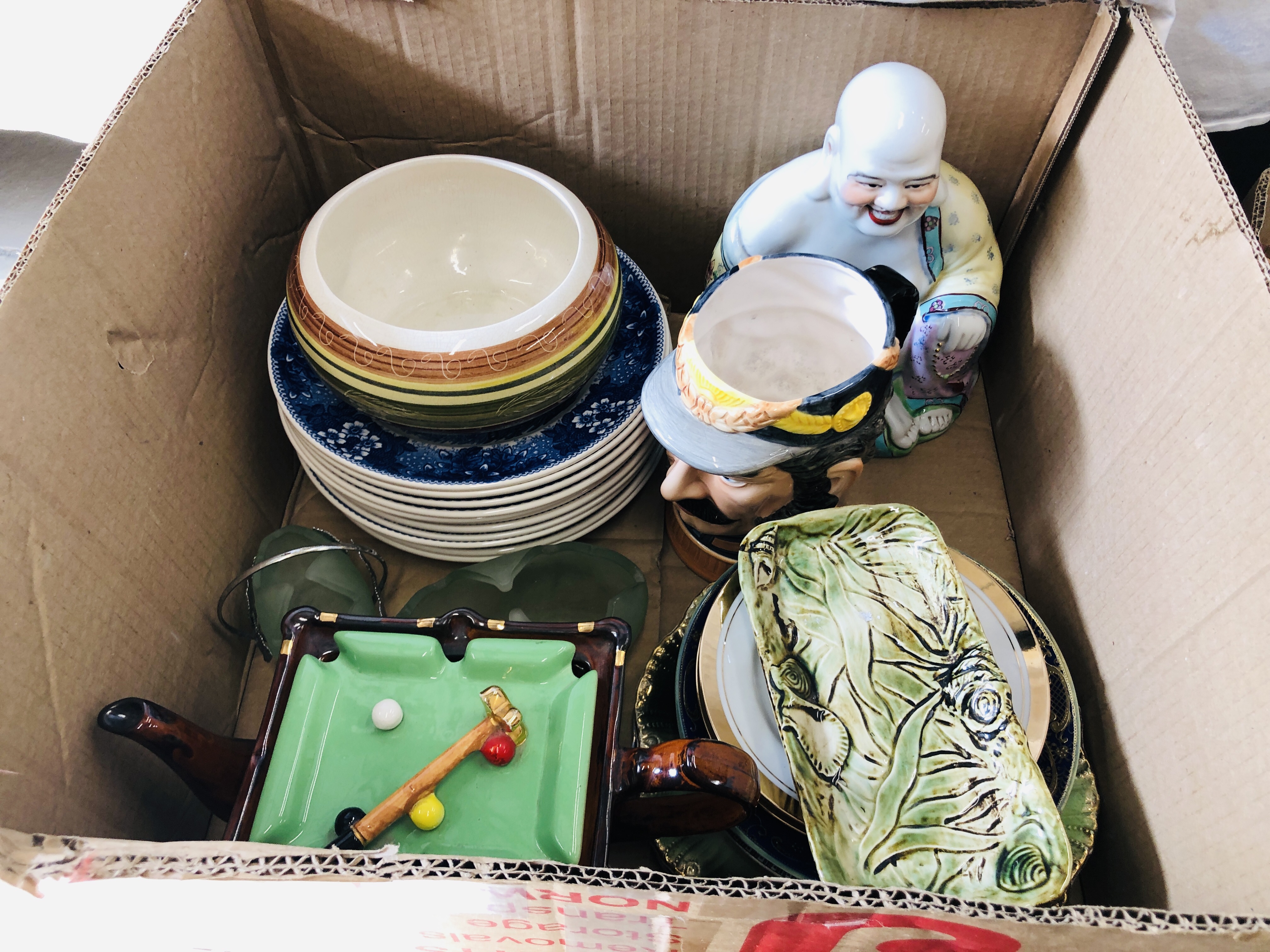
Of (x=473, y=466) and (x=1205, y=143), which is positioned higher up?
(x=1205, y=143)

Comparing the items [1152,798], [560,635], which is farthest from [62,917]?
[1152,798]

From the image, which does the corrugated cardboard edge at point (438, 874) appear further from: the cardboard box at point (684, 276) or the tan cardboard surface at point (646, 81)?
the tan cardboard surface at point (646, 81)

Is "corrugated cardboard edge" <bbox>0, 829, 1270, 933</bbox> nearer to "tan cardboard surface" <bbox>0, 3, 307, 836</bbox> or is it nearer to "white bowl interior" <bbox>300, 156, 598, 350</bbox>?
"tan cardboard surface" <bbox>0, 3, 307, 836</bbox>

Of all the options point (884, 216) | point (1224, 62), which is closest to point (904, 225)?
point (884, 216)

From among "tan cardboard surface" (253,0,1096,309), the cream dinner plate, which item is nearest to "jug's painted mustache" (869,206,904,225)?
"tan cardboard surface" (253,0,1096,309)

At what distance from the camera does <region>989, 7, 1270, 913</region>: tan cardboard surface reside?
0.41 meters

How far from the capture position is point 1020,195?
2.14 ft

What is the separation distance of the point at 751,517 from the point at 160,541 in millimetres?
345

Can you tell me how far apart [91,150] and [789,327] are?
15.6 inches

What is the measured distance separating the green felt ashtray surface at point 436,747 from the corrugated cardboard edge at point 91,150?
0.76ft

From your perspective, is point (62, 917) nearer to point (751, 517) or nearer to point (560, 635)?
point (560, 635)

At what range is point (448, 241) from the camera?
0.67 metres

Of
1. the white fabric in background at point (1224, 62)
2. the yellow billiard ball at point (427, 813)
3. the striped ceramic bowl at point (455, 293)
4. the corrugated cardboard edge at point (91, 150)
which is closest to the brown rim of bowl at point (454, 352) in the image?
the striped ceramic bowl at point (455, 293)

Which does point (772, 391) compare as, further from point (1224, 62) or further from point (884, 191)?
point (1224, 62)
